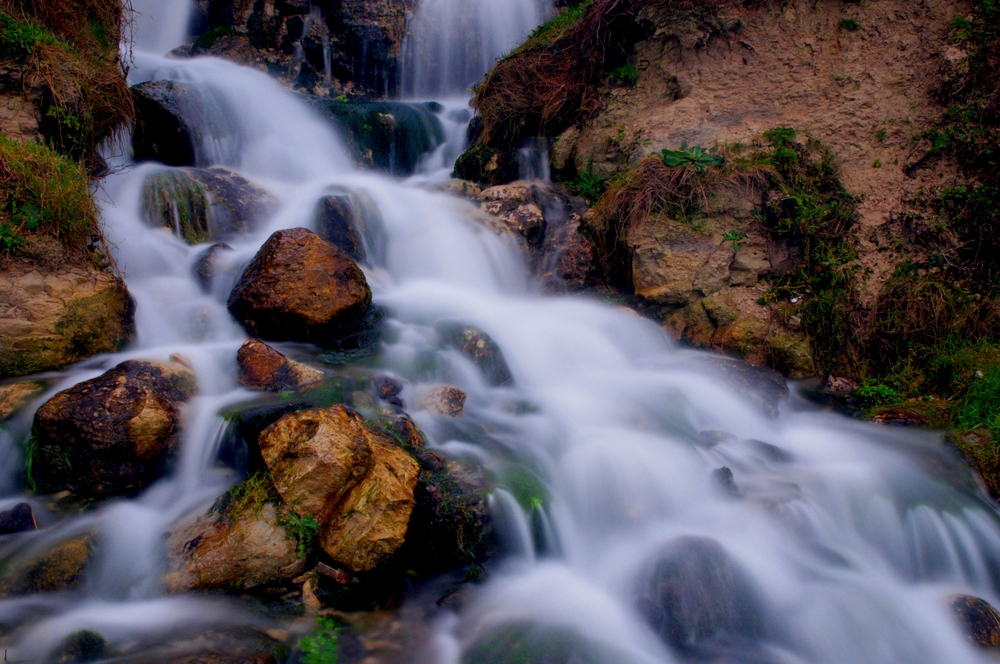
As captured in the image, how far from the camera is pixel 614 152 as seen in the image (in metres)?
7.56

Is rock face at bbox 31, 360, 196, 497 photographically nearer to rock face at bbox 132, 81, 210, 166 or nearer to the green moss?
the green moss

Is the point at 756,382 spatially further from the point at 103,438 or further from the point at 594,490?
the point at 103,438

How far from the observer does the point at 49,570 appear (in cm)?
282

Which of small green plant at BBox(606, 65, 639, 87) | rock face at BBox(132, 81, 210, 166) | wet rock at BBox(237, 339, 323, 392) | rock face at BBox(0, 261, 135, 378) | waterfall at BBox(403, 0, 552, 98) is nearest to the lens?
rock face at BBox(0, 261, 135, 378)

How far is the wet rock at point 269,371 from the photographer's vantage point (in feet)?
13.2

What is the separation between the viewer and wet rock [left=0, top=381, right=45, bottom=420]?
137 inches

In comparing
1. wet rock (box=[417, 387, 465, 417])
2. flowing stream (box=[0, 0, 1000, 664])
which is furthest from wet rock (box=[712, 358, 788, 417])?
wet rock (box=[417, 387, 465, 417])

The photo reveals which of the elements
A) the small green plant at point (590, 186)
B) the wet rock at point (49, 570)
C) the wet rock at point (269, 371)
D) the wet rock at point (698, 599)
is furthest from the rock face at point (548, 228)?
the wet rock at point (49, 570)

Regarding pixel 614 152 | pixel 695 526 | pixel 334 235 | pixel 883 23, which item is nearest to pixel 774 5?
pixel 883 23

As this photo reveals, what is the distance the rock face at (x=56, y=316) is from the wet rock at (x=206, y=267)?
2.49 ft

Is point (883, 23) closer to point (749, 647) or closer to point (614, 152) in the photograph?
Result: point (614, 152)

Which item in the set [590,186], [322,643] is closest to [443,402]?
[322,643]

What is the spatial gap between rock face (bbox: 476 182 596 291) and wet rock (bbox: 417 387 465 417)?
271cm

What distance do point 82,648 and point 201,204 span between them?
4587 millimetres
